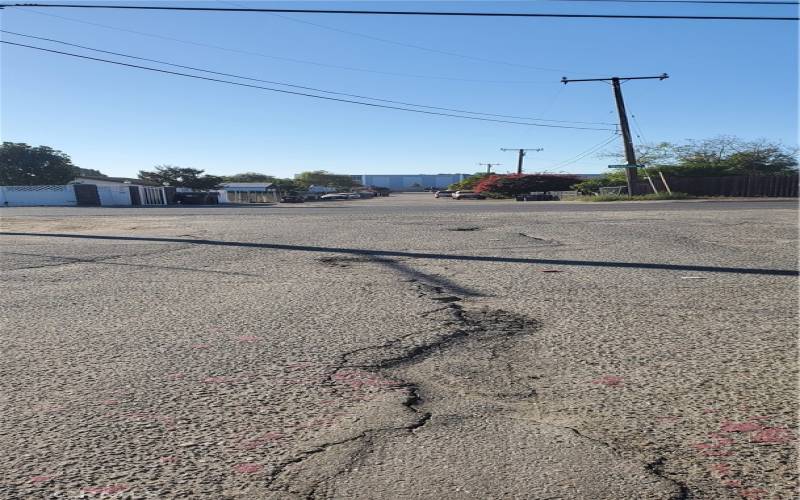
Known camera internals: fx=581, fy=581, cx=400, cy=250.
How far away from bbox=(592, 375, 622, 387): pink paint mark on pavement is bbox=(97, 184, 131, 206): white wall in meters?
54.2

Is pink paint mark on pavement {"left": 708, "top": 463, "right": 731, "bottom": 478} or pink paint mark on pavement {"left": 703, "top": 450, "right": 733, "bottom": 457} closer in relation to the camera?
pink paint mark on pavement {"left": 708, "top": 463, "right": 731, "bottom": 478}

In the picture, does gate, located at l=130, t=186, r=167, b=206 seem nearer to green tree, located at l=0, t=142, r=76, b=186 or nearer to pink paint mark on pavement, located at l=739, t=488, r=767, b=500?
green tree, located at l=0, t=142, r=76, b=186

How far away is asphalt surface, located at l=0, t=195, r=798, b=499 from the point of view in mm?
2215

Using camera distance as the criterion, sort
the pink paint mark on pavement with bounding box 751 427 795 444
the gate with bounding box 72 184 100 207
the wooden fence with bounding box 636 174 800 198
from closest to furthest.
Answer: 1. the pink paint mark on pavement with bounding box 751 427 795 444
2. the wooden fence with bounding box 636 174 800 198
3. the gate with bounding box 72 184 100 207

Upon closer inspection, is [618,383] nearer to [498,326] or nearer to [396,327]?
[498,326]

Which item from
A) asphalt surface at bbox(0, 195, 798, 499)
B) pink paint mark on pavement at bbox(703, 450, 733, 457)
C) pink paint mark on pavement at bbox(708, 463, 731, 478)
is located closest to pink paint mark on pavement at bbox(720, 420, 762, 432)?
asphalt surface at bbox(0, 195, 798, 499)

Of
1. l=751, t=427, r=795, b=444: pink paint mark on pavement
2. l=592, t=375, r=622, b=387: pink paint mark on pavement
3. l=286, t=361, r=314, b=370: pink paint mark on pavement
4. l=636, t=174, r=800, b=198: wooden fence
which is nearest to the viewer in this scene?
l=751, t=427, r=795, b=444: pink paint mark on pavement

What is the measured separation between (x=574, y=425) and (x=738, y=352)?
177 centimetres

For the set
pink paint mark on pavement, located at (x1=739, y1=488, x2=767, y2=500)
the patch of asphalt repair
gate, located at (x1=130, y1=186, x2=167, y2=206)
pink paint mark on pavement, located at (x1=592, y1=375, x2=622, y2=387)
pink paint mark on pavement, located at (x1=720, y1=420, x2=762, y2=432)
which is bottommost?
pink paint mark on pavement, located at (x1=739, y1=488, x2=767, y2=500)

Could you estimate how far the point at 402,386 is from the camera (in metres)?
3.18

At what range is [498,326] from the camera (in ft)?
14.8

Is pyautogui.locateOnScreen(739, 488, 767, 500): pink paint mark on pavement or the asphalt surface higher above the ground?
the asphalt surface

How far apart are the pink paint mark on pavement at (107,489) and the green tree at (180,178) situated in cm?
8252

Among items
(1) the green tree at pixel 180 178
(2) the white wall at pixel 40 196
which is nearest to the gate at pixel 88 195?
(2) the white wall at pixel 40 196
